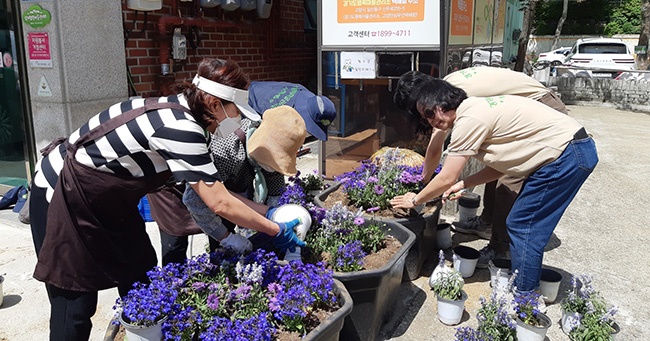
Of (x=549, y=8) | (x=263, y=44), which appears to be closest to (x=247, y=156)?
(x=263, y=44)

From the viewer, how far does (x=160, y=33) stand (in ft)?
17.3

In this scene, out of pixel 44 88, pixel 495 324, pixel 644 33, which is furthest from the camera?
pixel 644 33

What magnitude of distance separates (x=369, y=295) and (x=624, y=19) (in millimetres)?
38135

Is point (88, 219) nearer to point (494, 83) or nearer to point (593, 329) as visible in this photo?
point (593, 329)

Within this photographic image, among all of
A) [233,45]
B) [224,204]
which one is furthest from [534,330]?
[233,45]

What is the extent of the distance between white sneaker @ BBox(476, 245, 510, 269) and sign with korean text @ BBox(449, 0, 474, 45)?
1988 mm

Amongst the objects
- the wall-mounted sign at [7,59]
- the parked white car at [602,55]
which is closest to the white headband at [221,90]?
the wall-mounted sign at [7,59]

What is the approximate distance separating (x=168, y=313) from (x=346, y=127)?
3.79 metres

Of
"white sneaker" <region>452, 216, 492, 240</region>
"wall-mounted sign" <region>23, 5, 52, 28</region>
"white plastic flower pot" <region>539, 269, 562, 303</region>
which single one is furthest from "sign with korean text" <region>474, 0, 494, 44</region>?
"wall-mounted sign" <region>23, 5, 52, 28</region>

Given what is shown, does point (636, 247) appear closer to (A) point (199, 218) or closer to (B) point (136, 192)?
(A) point (199, 218)

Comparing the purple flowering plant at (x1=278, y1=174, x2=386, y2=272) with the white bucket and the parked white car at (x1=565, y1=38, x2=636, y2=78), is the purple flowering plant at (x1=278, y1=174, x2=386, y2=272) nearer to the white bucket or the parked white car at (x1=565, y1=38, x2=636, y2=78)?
the white bucket

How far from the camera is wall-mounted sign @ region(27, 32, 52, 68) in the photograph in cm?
450

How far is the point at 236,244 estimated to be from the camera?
2.44 metres

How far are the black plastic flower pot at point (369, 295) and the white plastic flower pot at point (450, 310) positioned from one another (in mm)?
402
